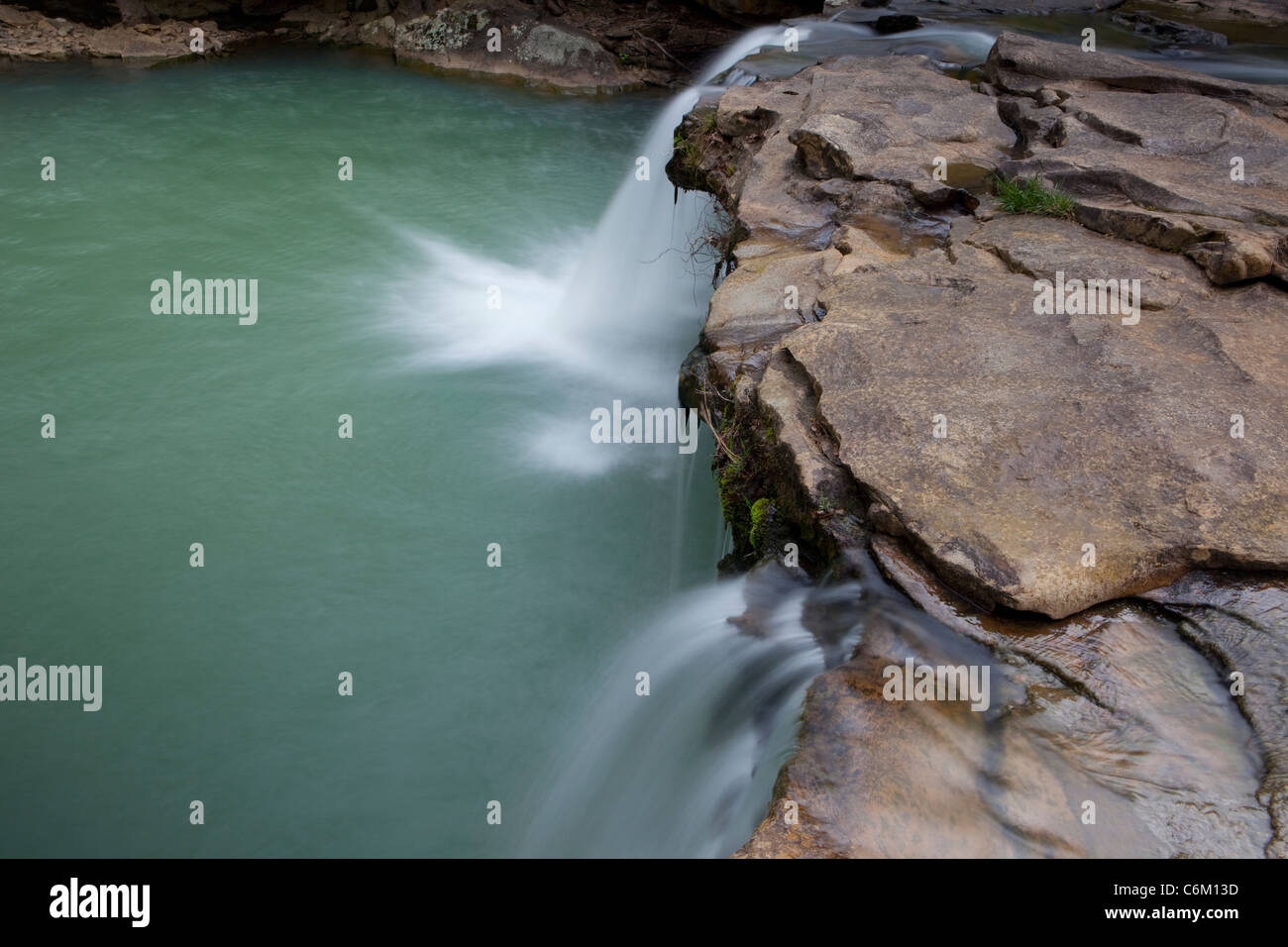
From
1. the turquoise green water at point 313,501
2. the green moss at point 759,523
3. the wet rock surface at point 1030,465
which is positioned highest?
the wet rock surface at point 1030,465

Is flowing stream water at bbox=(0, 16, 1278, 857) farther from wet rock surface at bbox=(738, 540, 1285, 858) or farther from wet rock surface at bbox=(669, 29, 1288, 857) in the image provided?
wet rock surface at bbox=(669, 29, 1288, 857)

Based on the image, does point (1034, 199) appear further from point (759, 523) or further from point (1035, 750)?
point (1035, 750)

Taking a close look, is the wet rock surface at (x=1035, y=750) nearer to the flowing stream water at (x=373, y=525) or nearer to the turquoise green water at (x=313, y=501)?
the flowing stream water at (x=373, y=525)

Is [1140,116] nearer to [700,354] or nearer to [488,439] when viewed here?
[700,354]

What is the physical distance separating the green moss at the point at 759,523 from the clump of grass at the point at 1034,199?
301cm

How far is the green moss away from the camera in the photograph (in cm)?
388

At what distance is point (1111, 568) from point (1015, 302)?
193 centimetres

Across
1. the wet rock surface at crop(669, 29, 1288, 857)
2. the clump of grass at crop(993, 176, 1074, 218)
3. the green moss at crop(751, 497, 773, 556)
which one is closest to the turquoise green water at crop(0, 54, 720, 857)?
the green moss at crop(751, 497, 773, 556)

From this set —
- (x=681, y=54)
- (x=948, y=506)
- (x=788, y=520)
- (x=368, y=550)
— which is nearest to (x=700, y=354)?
(x=788, y=520)

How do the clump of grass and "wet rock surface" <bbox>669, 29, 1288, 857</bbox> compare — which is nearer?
"wet rock surface" <bbox>669, 29, 1288, 857</bbox>

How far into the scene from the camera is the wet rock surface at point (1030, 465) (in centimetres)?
261

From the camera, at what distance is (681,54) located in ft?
47.0

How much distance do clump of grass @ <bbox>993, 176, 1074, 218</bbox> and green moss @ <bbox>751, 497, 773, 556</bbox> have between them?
9.88ft

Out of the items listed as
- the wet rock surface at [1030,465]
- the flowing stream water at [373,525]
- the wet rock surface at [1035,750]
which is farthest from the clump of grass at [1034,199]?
the wet rock surface at [1035,750]
